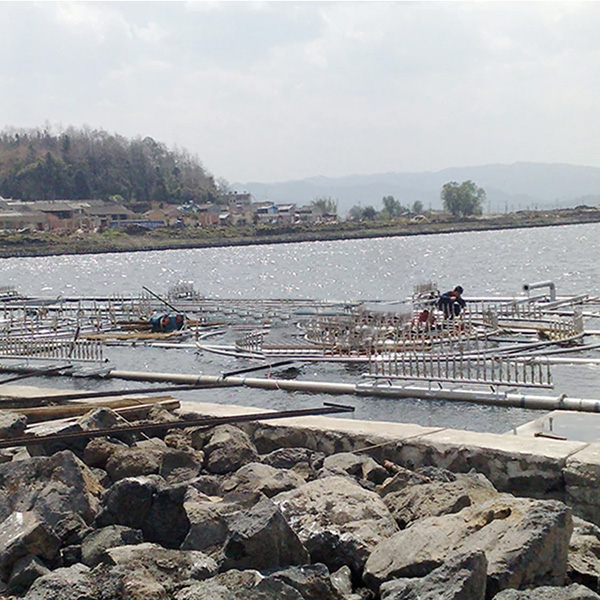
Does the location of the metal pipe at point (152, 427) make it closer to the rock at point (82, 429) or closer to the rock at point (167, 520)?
the rock at point (82, 429)

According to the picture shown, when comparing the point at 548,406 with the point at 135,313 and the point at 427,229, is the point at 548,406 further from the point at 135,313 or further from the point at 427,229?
the point at 427,229

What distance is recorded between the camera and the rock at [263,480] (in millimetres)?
8586

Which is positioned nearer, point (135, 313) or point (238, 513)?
point (238, 513)

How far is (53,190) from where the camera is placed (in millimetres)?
191875

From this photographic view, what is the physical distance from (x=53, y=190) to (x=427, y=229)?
77477mm

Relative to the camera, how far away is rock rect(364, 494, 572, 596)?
6.53 meters

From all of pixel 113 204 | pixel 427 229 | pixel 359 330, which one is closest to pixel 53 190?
pixel 113 204

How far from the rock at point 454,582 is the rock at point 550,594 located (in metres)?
0.17

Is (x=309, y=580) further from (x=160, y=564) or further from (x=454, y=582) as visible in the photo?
(x=160, y=564)

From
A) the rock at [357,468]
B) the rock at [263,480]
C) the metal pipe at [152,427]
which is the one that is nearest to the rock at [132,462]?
the metal pipe at [152,427]

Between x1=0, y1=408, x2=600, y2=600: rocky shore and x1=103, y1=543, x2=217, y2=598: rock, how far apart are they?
1 cm

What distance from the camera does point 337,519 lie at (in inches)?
303

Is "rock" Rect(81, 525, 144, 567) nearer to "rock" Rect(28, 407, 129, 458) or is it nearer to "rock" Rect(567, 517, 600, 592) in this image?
"rock" Rect(28, 407, 129, 458)

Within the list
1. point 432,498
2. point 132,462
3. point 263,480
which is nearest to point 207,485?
point 263,480
